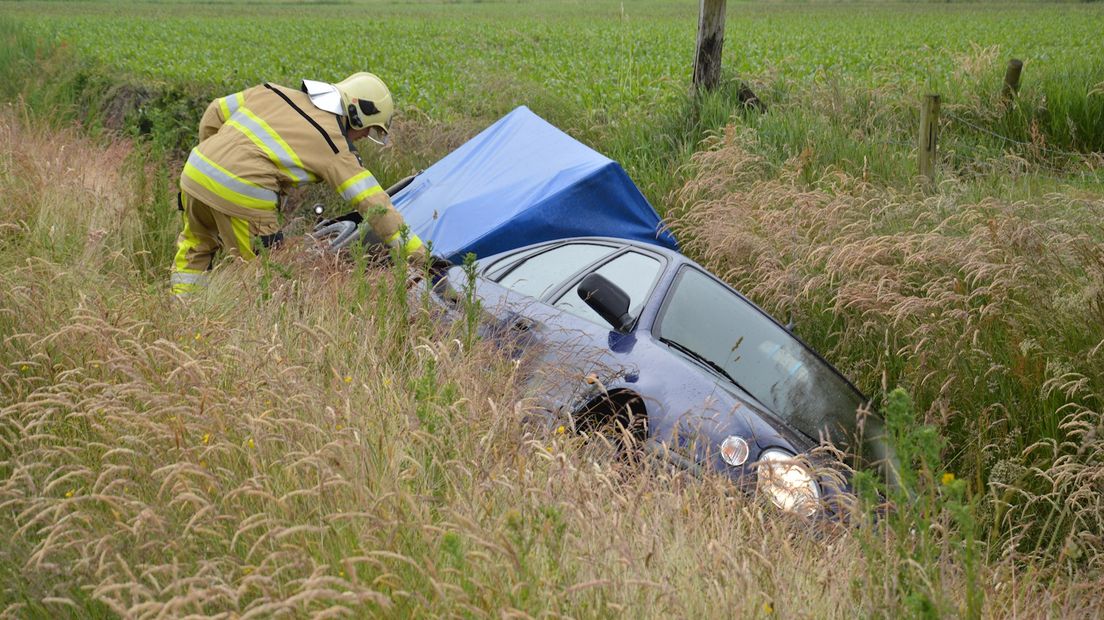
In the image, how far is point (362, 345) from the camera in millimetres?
4066

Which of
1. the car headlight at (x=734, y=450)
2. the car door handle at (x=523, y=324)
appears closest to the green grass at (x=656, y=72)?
the car door handle at (x=523, y=324)

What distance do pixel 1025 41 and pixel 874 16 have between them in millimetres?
13120

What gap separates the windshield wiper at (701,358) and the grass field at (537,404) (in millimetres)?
811

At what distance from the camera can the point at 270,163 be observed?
19.5 ft

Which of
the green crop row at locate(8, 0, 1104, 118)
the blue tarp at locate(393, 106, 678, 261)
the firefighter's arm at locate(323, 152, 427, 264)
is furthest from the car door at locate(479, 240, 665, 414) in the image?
the green crop row at locate(8, 0, 1104, 118)

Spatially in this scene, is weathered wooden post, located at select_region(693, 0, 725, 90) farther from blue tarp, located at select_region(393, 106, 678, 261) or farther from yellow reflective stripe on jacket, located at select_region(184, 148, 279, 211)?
yellow reflective stripe on jacket, located at select_region(184, 148, 279, 211)

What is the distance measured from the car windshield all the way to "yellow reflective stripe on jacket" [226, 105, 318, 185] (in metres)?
2.23

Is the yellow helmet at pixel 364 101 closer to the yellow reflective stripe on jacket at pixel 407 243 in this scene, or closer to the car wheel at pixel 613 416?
the yellow reflective stripe on jacket at pixel 407 243

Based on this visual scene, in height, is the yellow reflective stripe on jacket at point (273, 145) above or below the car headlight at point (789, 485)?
above

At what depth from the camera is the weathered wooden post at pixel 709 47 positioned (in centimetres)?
1078

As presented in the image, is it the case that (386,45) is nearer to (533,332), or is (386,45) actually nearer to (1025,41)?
(1025,41)

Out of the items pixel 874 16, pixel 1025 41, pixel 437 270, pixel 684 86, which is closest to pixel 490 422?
pixel 437 270

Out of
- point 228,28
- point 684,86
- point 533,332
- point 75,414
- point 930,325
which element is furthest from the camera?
point 228,28

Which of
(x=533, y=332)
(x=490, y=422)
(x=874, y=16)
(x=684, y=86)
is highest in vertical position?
(x=490, y=422)
